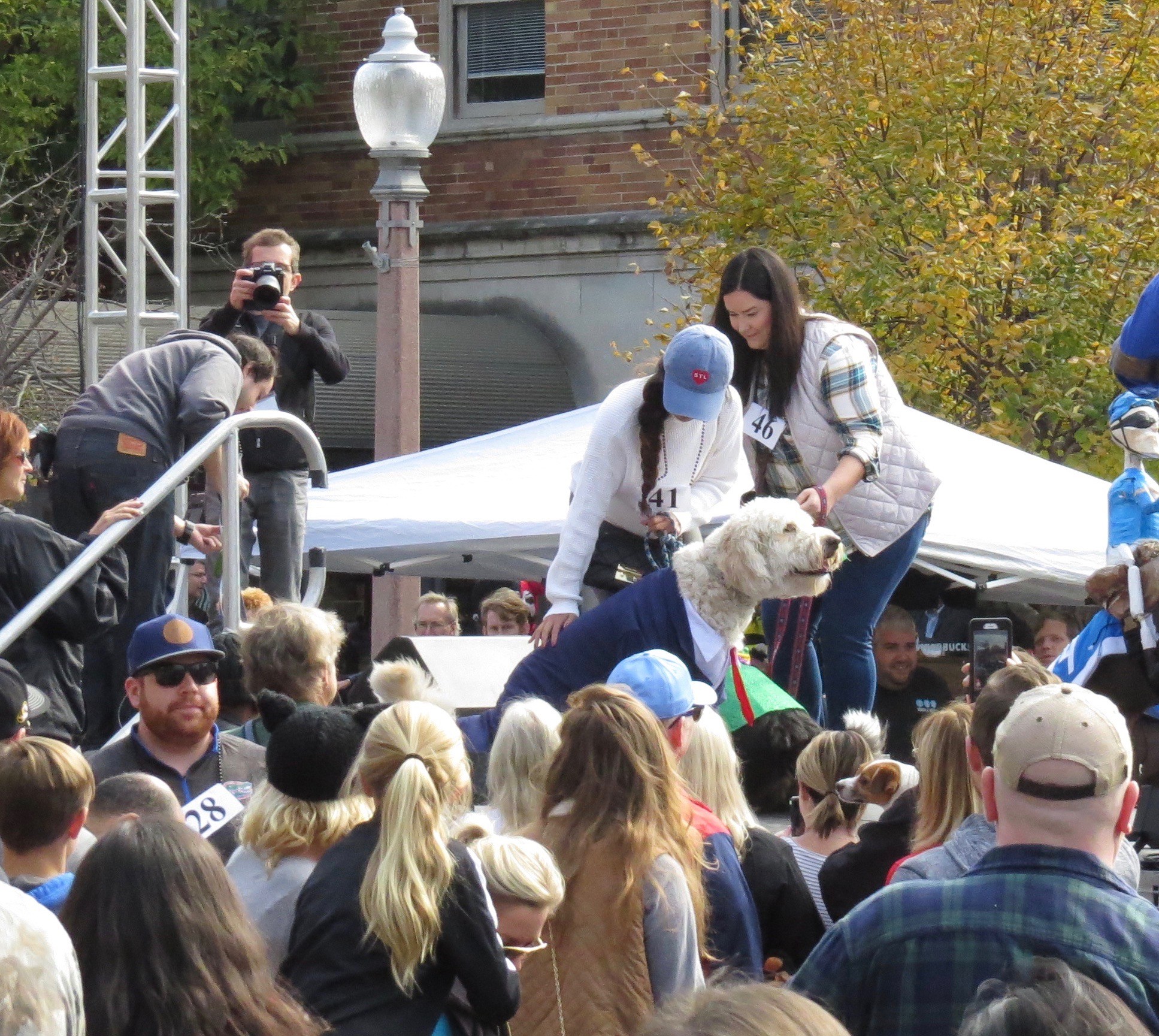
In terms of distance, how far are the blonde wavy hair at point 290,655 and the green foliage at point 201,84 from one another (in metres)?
11.2

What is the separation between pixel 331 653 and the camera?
554cm

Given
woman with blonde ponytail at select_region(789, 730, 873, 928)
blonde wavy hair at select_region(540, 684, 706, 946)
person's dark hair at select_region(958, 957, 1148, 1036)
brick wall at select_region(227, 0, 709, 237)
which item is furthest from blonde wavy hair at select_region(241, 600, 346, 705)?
brick wall at select_region(227, 0, 709, 237)

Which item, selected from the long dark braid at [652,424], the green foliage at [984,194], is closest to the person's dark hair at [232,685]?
the long dark braid at [652,424]

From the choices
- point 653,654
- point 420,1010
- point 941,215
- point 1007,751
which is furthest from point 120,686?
point 941,215

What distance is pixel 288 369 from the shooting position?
8570mm

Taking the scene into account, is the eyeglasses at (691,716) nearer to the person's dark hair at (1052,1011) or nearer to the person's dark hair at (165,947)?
the person's dark hair at (165,947)

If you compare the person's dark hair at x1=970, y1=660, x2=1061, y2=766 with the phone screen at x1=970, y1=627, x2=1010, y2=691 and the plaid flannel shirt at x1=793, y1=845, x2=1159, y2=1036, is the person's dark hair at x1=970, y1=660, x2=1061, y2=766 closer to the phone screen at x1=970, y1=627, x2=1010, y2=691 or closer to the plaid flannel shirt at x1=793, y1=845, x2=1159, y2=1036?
the plaid flannel shirt at x1=793, y1=845, x2=1159, y2=1036

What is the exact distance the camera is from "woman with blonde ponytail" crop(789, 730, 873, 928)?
507 centimetres

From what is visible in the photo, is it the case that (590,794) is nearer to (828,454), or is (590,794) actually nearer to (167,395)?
(828,454)

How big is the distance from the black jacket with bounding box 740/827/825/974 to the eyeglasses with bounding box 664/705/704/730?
1.13ft

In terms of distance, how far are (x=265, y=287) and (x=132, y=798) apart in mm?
4286

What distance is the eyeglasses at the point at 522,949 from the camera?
3664 millimetres

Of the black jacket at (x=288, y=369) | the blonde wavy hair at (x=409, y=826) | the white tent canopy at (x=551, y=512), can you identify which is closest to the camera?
the blonde wavy hair at (x=409, y=826)

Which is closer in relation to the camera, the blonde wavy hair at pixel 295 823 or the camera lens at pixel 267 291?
the blonde wavy hair at pixel 295 823
